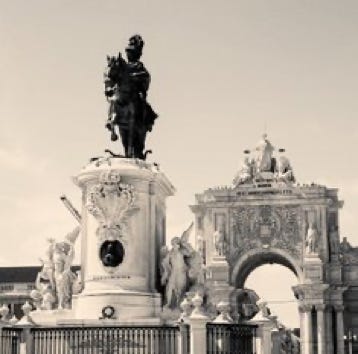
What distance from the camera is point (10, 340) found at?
57.6ft

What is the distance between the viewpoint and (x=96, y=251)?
1939 centimetres

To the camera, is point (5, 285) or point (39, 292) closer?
point (39, 292)

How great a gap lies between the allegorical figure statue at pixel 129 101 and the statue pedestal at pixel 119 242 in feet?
3.46

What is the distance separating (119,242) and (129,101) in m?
3.36

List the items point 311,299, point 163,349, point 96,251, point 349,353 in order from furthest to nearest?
1. point 349,353
2. point 311,299
3. point 96,251
4. point 163,349

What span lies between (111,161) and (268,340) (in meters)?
5.07

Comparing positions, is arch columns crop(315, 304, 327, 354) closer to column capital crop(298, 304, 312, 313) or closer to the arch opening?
column capital crop(298, 304, 312, 313)

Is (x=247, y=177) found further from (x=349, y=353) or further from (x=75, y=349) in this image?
(x=75, y=349)

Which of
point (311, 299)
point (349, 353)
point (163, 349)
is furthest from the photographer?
point (349, 353)

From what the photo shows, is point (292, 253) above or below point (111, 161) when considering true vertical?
above

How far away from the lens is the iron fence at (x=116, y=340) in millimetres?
17375

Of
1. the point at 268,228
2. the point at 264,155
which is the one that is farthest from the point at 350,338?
the point at 264,155

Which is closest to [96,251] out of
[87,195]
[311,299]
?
[87,195]

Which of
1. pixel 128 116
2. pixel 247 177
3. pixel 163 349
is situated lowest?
pixel 163 349
